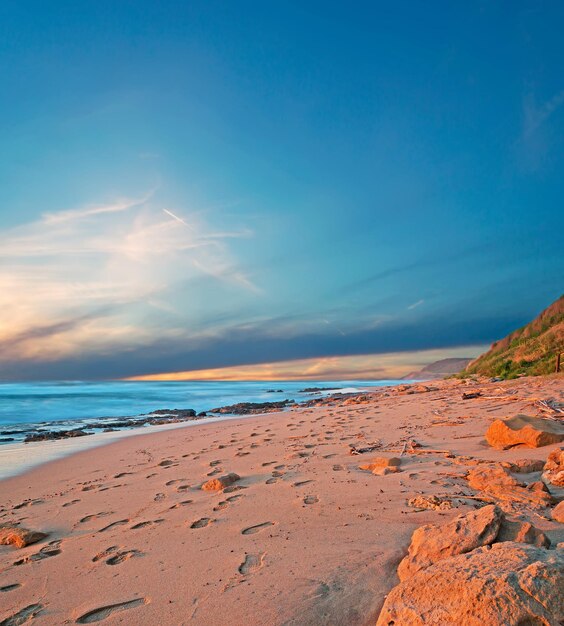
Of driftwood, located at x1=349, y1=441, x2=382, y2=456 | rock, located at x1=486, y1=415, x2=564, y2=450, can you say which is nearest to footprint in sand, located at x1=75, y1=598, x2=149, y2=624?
driftwood, located at x1=349, y1=441, x2=382, y2=456

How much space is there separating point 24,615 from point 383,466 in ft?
11.3

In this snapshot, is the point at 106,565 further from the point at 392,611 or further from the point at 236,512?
the point at 392,611

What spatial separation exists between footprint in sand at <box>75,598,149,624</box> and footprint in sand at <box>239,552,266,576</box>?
1.84ft

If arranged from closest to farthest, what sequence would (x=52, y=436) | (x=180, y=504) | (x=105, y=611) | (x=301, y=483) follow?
(x=105, y=611)
(x=180, y=504)
(x=301, y=483)
(x=52, y=436)

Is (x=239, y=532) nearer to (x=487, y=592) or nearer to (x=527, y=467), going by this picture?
(x=487, y=592)

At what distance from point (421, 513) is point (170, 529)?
1980mm

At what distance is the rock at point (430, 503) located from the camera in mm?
Result: 3328

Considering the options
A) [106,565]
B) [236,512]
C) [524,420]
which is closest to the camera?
[106,565]

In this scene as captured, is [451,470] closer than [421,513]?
No

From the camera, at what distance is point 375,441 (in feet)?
22.0

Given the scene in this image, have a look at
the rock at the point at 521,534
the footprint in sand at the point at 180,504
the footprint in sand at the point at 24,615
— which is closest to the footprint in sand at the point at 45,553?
the footprint in sand at the point at 24,615

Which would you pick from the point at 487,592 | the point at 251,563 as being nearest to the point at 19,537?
the point at 251,563

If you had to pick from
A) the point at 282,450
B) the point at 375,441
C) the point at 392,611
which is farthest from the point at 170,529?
the point at 375,441

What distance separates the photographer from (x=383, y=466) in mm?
4816
